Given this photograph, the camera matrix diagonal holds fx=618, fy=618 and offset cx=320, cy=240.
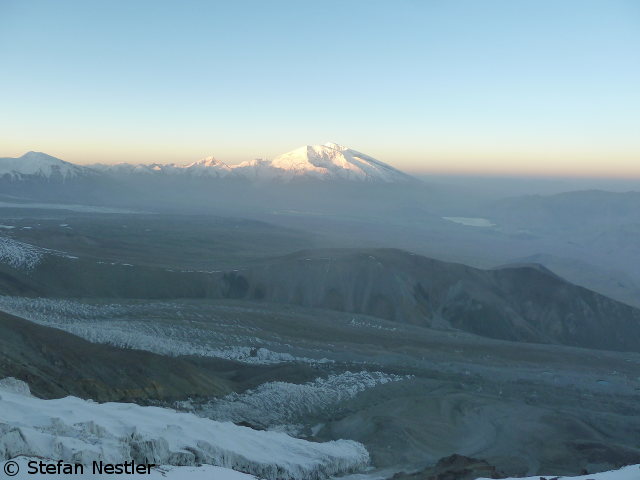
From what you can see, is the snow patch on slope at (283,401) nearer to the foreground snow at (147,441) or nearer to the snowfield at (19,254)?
the foreground snow at (147,441)

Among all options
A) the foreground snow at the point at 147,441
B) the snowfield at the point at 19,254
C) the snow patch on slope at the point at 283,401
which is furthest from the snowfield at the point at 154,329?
the foreground snow at the point at 147,441

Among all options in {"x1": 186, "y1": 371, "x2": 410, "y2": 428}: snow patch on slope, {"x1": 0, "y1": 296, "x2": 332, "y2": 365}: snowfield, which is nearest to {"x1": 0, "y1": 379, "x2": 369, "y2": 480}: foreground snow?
{"x1": 186, "y1": 371, "x2": 410, "y2": 428}: snow patch on slope

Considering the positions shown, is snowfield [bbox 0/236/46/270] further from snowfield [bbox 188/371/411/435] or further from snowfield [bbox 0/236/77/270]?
snowfield [bbox 188/371/411/435]

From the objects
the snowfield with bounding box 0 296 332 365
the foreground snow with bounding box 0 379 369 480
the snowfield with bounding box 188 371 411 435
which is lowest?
the snowfield with bounding box 188 371 411 435

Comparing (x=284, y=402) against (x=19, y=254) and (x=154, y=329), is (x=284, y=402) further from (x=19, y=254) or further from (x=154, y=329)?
(x=19, y=254)

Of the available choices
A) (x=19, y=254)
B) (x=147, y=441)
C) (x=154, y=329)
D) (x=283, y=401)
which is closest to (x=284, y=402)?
(x=283, y=401)

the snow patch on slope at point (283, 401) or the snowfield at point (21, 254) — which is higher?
the snowfield at point (21, 254)

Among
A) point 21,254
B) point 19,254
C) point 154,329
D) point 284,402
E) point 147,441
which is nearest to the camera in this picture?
point 147,441

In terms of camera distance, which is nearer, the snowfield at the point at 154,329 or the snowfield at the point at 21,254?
the snowfield at the point at 154,329
